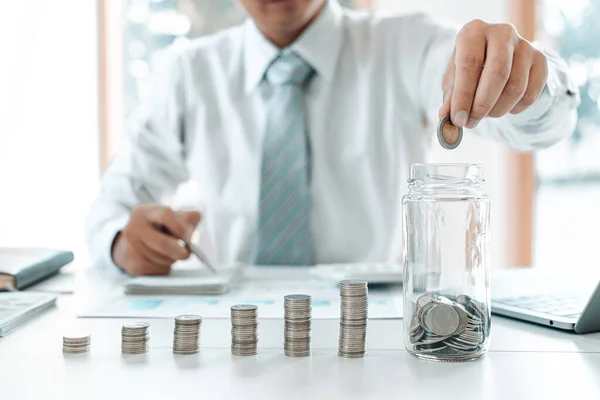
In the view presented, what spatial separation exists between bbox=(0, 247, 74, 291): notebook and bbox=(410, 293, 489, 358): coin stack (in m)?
0.72

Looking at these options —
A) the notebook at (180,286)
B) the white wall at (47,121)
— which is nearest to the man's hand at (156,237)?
the notebook at (180,286)

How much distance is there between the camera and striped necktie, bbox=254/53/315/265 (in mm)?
1569

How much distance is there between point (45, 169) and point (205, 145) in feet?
4.79


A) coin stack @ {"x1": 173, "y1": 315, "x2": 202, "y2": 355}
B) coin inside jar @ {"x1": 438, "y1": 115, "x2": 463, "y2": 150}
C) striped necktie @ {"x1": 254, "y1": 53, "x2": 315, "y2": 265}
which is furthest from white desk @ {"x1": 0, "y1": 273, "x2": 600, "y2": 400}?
striped necktie @ {"x1": 254, "y1": 53, "x2": 315, "y2": 265}

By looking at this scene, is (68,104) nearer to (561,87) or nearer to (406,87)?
Result: (406,87)

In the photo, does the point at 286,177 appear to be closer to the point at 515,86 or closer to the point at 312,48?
the point at 312,48

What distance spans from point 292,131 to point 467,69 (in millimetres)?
785

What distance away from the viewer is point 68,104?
305 centimetres

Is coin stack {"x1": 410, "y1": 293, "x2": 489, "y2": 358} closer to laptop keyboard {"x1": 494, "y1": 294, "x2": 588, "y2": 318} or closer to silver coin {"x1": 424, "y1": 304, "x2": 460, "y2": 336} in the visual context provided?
silver coin {"x1": 424, "y1": 304, "x2": 460, "y2": 336}

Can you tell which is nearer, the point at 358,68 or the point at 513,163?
the point at 358,68

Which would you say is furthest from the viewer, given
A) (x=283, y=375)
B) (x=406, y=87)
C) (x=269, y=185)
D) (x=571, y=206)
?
(x=571, y=206)

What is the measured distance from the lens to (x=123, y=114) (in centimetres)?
321

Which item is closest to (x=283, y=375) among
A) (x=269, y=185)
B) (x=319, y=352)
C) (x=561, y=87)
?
(x=319, y=352)

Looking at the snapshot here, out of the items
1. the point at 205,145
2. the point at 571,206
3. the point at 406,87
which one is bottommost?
the point at 571,206
